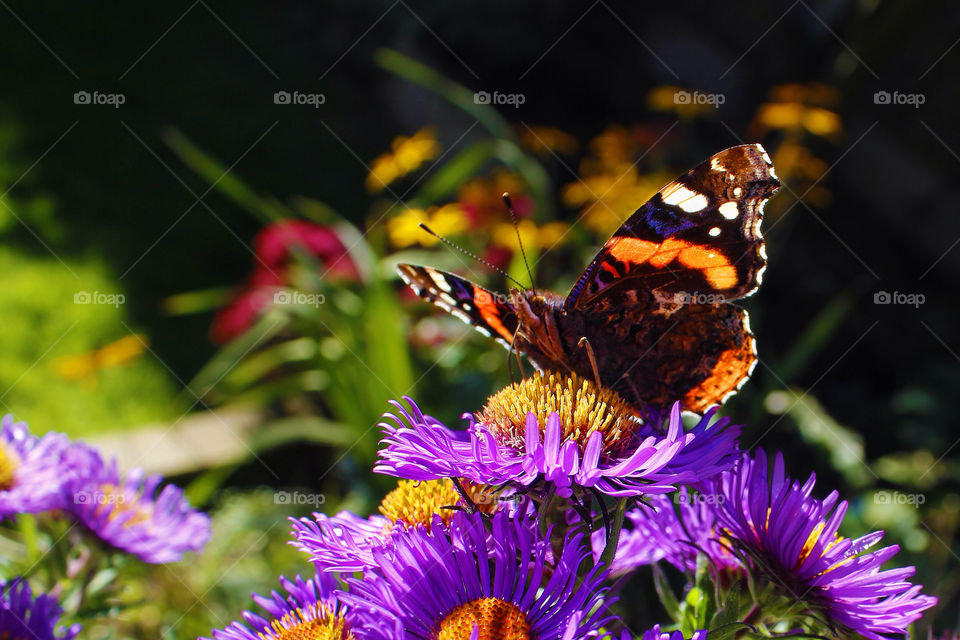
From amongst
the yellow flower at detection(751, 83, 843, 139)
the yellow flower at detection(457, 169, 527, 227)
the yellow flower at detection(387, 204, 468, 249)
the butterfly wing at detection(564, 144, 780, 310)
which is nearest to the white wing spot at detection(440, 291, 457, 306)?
the butterfly wing at detection(564, 144, 780, 310)

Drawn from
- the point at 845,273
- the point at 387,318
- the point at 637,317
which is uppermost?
the point at 845,273

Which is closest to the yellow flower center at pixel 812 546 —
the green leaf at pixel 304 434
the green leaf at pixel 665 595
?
the green leaf at pixel 665 595

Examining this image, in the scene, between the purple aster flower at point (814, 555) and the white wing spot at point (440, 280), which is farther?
the white wing spot at point (440, 280)

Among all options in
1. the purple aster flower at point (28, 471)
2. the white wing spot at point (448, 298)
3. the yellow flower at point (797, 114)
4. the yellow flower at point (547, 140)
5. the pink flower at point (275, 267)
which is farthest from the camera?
the yellow flower at point (547, 140)

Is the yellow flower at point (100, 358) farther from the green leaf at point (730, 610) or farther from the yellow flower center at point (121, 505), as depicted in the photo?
the green leaf at point (730, 610)

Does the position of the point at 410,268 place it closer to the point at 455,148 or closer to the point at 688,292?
the point at 688,292

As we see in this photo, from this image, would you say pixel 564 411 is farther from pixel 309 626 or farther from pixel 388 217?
pixel 388 217

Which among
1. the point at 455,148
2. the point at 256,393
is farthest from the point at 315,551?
the point at 455,148
